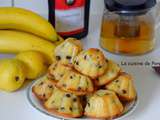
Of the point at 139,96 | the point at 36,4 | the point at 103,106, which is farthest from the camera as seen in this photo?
the point at 36,4

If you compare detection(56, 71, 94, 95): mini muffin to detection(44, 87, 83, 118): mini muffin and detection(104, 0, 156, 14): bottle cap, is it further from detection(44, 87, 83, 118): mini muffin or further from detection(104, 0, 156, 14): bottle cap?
detection(104, 0, 156, 14): bottle cap

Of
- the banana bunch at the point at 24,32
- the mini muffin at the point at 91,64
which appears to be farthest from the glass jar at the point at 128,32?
the mini muffin at the point at 91,64

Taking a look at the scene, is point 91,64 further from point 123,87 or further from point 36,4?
point 36,4

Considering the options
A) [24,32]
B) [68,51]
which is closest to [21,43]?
[24,32]

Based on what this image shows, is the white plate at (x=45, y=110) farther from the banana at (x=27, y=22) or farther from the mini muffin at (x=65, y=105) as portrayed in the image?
the banana at (x=27, y=22)

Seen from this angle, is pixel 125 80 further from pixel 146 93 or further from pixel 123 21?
pixel 123 21

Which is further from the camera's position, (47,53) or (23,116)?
(47,53)

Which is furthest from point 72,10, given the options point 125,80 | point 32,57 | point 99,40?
point 125,80
